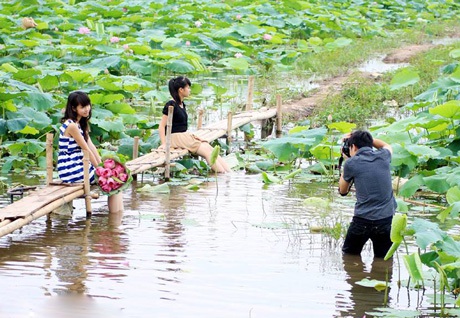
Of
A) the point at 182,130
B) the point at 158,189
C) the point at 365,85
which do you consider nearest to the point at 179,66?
the point at 365,85

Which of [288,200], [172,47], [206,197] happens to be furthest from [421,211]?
[172,47]

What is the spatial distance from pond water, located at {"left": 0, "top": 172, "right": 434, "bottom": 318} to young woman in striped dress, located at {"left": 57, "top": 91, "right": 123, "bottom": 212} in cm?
34

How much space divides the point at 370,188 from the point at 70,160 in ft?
8.20

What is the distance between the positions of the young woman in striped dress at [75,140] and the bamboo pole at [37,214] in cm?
20

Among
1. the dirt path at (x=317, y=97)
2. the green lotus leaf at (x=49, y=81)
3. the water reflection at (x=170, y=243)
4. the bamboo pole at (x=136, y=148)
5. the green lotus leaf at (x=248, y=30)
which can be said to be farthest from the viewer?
the green lotus leaf at (x=248, y=30)

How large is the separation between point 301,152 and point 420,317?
4.91m

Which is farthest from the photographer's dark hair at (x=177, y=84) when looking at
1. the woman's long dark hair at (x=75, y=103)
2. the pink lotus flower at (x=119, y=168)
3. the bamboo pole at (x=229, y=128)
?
the pink lotus flower at (x=119, y=168)

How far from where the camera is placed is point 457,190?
22.1 ft

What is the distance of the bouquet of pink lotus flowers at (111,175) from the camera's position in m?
7.36

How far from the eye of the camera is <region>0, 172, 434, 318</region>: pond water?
5.38 meters

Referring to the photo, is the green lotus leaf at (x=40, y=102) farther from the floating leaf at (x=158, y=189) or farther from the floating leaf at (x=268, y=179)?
the floating leaf at (x=268, y=179)

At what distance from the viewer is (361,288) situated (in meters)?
5.82

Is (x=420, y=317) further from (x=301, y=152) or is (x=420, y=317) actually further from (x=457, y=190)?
(x=301, y=152)

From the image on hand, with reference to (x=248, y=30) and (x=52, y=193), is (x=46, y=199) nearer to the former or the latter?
(x=52, y=193)
